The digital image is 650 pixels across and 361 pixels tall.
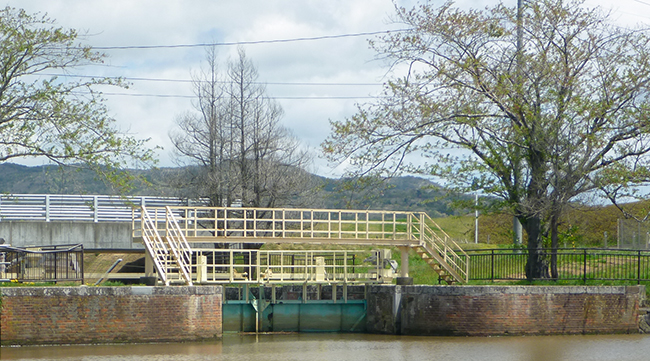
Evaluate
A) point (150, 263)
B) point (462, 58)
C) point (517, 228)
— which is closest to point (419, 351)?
point (150, 263)

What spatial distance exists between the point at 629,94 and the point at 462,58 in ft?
17.9

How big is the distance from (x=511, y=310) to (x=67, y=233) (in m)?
19.1

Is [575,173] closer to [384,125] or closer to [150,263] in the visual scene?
[384,125]

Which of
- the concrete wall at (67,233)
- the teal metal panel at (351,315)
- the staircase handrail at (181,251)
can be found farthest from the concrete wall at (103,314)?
the concrete wall at (67,233)

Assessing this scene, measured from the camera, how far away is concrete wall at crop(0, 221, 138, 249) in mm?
31469

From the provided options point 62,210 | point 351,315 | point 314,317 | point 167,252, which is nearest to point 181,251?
point 167,252

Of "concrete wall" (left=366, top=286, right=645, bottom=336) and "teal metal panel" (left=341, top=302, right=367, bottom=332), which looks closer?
"concrete wall" (left=366, top=286, right=645, bottom=336)

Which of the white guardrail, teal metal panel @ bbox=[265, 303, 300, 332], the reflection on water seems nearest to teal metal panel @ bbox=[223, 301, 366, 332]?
teal metal panel @ bbox=[265, 303, 300, 332]

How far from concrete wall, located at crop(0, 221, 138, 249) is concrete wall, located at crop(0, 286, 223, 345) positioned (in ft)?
44.8

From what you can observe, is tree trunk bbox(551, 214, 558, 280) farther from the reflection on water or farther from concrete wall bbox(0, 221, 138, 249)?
concrete wall bbox(0, 221, 138, 249)

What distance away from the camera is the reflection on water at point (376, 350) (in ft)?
57.7

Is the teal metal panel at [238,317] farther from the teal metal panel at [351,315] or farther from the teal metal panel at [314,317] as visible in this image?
the teal metal panel at [351,315]

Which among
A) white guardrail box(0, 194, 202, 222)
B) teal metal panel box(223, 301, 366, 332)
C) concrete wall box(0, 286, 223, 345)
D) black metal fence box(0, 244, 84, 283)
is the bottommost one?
teal metal panel box(223, 301, 366, 332)

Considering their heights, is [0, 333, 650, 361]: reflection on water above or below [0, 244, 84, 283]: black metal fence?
below
